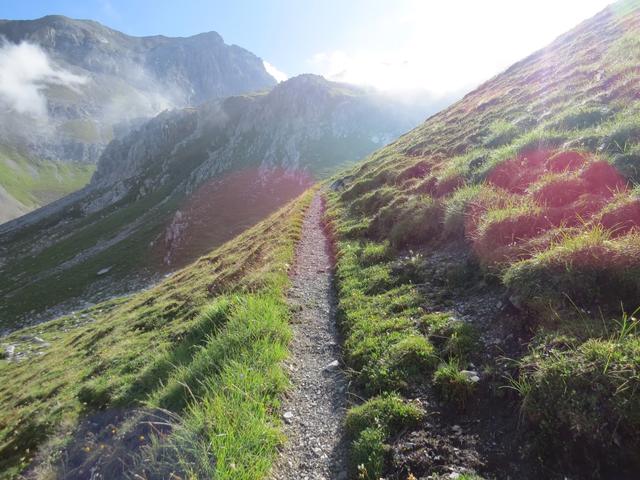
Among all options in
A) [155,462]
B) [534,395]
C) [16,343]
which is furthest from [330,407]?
[16,343]

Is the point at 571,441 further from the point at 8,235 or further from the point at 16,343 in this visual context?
the point at 8,235

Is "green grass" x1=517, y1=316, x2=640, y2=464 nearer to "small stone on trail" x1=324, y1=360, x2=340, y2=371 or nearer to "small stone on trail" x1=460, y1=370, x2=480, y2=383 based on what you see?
"small stone on trail" x1=460, y1=370, x2=480, y2=383

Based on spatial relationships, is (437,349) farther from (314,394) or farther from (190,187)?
(190,187)

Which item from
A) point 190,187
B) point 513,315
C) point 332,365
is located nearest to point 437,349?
point 513,315

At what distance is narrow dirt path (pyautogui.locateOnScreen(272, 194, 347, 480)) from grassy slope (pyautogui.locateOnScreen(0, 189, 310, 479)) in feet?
1.50

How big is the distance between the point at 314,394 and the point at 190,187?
12310cm

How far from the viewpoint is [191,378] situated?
386 inches

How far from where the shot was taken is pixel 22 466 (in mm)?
11836

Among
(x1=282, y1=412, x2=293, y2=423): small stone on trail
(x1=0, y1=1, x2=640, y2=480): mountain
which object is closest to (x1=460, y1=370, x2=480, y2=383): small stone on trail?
(x1=0, y1=1, x2=640, y2=480): mountain

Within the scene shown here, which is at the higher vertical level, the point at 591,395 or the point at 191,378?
the point at 191,378

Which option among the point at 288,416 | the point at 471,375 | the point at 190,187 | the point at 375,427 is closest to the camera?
the point at 375,427

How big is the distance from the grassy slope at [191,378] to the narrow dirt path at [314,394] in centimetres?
46

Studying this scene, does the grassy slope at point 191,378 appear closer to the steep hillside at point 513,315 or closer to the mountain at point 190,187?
the steep hillside at point 513,315

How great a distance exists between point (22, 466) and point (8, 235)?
552ft
